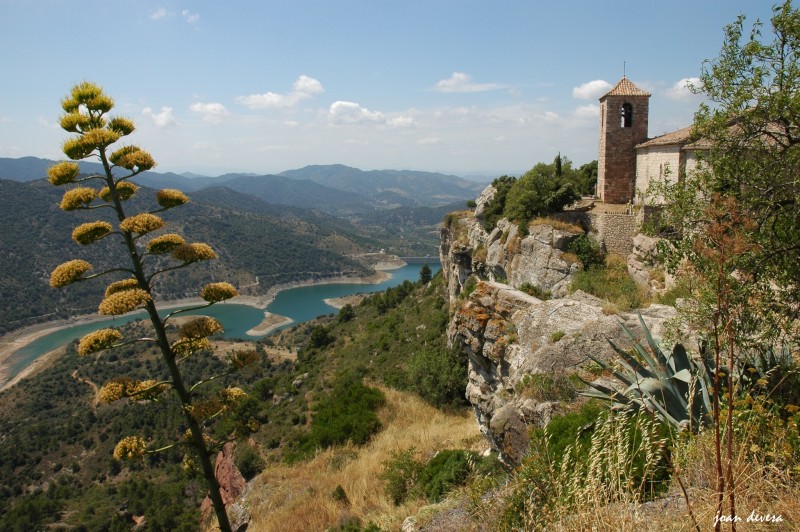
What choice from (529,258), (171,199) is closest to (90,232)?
(171,199)

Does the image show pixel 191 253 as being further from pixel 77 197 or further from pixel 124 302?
pixel 77 197

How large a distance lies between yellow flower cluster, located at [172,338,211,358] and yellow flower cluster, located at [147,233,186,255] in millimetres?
889

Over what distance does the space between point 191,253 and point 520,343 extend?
7.89 m

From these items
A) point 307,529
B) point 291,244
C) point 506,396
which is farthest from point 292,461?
point 291,244

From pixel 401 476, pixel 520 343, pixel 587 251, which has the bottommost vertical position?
pixel 401 476

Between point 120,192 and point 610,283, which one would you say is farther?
point 610,283

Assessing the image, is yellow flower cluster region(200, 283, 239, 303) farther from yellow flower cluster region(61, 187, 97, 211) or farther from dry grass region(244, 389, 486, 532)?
dry grass region(244, 389, 486, 532)

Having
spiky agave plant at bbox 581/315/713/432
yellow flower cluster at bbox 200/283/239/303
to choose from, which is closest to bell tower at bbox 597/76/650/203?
spiky agave plant at bbox 581/315/713/432

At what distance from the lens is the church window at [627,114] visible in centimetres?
2158

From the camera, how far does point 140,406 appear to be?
5738 cm

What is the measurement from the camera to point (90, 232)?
4.50 m

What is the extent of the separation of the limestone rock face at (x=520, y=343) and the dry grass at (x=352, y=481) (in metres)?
1.42

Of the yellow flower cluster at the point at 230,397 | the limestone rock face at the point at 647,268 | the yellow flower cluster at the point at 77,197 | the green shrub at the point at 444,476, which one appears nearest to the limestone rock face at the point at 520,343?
the green shrub at the point at 444,476

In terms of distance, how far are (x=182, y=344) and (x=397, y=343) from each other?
3393 centimetres
